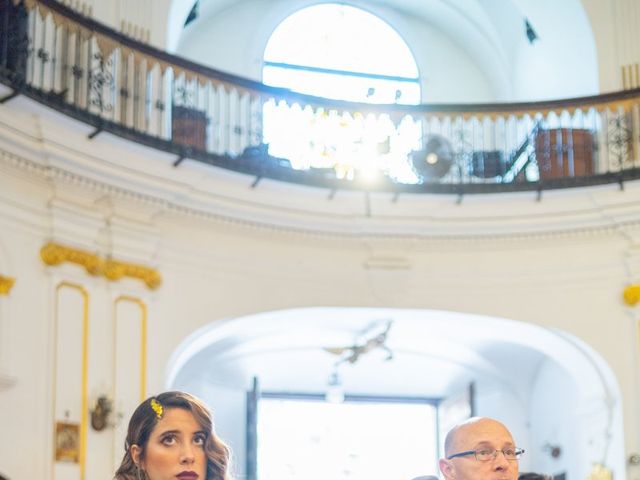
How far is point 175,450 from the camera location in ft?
13.0

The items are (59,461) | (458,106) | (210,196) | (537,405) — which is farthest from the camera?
(537,405)

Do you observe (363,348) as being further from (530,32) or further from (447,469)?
(447,469)

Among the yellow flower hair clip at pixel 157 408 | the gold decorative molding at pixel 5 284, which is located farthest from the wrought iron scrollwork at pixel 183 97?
the yellow flower hair clip at pixel 157 408

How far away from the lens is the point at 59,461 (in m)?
11.4

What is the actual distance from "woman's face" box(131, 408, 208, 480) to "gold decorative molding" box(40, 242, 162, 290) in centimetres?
787

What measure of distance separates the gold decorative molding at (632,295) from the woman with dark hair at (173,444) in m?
10.3

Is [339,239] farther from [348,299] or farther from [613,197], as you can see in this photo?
[613,197]

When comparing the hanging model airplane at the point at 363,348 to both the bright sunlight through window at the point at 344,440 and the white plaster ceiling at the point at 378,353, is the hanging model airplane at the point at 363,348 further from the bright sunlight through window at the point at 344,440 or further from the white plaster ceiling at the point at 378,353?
the bright sunlight through window at the point at 344,440

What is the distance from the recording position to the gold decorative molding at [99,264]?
38.4ft

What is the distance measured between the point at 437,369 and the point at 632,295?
13.0ft

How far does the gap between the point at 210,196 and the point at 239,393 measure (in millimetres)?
4320

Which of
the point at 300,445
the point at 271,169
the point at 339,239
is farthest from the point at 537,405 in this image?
the point at 271,169

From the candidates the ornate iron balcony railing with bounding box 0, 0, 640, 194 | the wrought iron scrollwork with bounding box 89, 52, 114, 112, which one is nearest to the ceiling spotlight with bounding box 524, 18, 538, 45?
the ornate iron balcony railing with bounding box 0, 0, 640, 194

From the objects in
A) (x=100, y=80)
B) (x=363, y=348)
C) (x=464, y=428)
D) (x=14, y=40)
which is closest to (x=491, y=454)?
(x=464, y=428)
